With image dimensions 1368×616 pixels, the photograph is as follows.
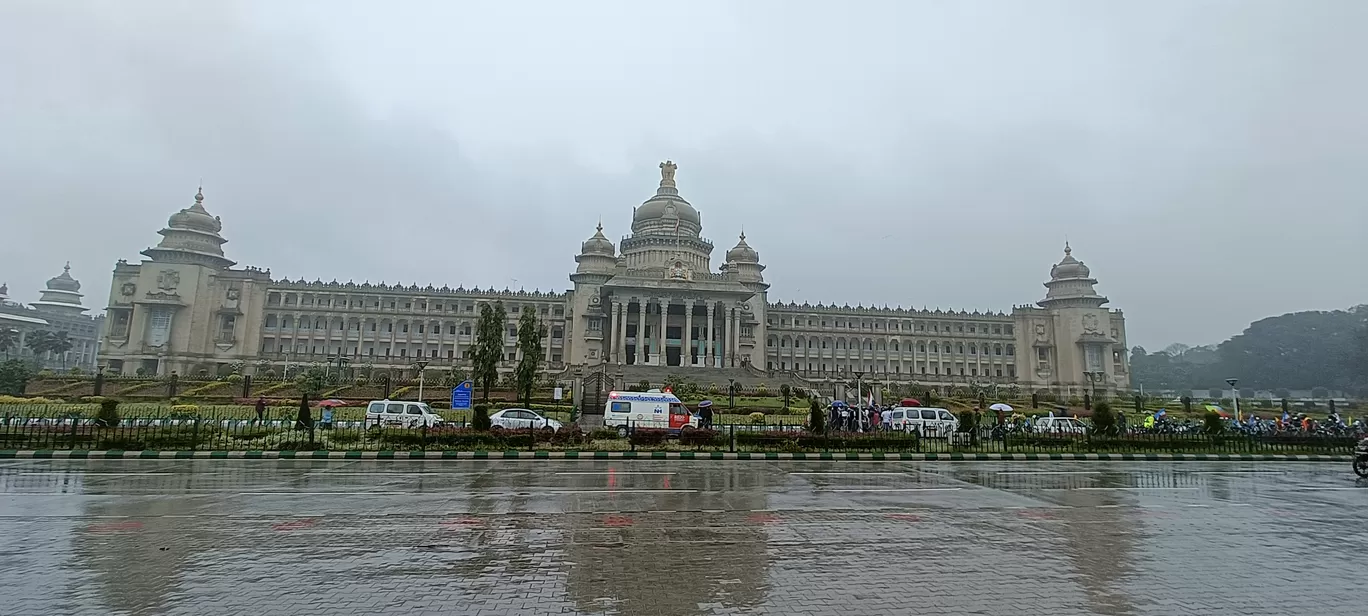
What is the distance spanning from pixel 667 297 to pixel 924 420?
40.1 metres

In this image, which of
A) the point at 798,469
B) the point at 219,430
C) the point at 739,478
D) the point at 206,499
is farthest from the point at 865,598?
the point at 219,430

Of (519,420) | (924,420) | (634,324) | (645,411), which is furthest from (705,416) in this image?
(634,324)

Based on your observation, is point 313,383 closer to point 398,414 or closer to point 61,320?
point 398,414

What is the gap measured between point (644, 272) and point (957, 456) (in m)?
53.7

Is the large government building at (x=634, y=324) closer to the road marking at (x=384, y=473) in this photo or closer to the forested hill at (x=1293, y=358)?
the forested hill at (x=1293, y=358)

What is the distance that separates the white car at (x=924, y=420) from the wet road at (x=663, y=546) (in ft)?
46.6

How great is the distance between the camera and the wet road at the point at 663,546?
6352 millimetres

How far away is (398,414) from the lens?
2756 cm

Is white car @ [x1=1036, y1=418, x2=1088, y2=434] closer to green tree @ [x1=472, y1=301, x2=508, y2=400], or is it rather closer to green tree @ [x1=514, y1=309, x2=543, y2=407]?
green tree @ [x1=514, y1=309, x2=543, y2=407]

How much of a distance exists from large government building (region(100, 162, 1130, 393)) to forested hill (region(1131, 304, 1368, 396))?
25.2 metres

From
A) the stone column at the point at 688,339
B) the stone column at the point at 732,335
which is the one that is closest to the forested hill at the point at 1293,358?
the stone column at the point at 732,335

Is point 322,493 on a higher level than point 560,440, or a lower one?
lower

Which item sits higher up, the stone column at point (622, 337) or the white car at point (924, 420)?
the stone column at point (622, 337)

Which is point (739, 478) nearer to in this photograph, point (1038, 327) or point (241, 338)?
point (241, 338)
